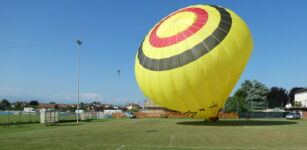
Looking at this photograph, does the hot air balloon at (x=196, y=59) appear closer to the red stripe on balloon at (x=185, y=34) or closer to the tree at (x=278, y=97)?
the red stripe on balloon at (x=185, y=34)

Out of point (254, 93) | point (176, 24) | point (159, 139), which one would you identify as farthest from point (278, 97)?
point (159, 139)

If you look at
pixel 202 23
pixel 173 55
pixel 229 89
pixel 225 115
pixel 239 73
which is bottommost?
pixel 225 115

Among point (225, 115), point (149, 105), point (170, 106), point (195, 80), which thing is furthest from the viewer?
point (149, 105)

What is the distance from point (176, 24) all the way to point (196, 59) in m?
4.01

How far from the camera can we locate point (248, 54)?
2172 cm

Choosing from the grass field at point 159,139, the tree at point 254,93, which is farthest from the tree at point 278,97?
the grass field at point 159,139

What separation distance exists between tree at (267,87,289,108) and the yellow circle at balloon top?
112 m

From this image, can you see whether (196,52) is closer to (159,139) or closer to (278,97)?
(159,139)

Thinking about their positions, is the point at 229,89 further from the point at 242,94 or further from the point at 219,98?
the point at 242,94

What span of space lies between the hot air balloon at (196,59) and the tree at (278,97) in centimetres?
11106

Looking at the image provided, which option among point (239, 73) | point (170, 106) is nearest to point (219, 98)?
point (239, 73)

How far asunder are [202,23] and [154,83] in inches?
245

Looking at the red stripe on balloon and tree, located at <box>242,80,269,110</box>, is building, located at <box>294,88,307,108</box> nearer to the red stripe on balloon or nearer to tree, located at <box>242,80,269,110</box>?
tree, located at <box>242,80,269,110</box>

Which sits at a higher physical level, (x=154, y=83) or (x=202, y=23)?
(x=202, y=23)
